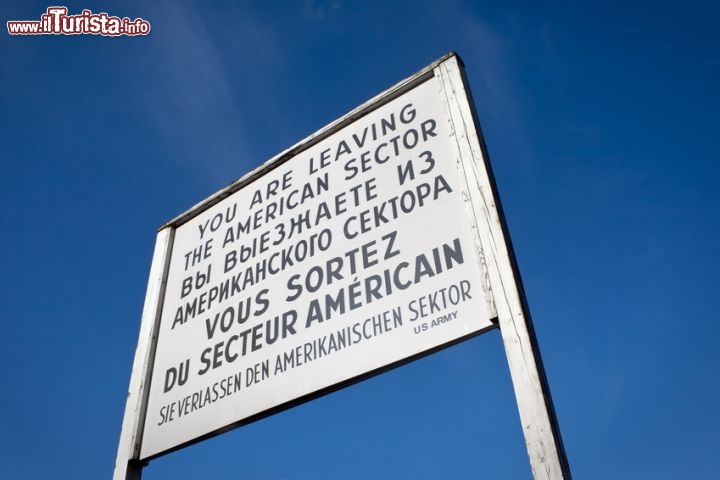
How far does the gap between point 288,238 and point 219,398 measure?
1.09m

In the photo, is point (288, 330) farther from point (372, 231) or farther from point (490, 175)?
point (490, 175)

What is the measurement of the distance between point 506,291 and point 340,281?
105cm

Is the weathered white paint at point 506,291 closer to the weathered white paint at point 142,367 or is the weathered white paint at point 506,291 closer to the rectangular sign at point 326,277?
the rectangular sign at point 326,277

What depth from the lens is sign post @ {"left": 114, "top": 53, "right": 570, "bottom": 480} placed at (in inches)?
111

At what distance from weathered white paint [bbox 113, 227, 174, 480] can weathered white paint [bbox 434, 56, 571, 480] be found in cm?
240

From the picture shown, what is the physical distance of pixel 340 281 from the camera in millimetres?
3414

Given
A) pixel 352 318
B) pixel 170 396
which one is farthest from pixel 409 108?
pixel 170 396

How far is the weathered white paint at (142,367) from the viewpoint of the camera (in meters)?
3.63

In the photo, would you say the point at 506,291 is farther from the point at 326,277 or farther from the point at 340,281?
the point at 326,277

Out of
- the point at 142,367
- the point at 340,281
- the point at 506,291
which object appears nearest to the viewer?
the point at 506,291

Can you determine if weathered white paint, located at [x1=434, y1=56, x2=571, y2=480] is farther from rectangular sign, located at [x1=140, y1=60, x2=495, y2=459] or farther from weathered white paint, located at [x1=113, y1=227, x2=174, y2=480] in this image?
weathered white paint, located at [x1=113, y1=227, x2=174, y2=480]

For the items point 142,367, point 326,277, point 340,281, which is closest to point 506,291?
point 340,281

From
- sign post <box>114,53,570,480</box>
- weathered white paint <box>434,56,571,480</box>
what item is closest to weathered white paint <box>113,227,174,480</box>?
sign post <box>114,53,570,480</box>

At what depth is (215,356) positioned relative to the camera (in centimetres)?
374
